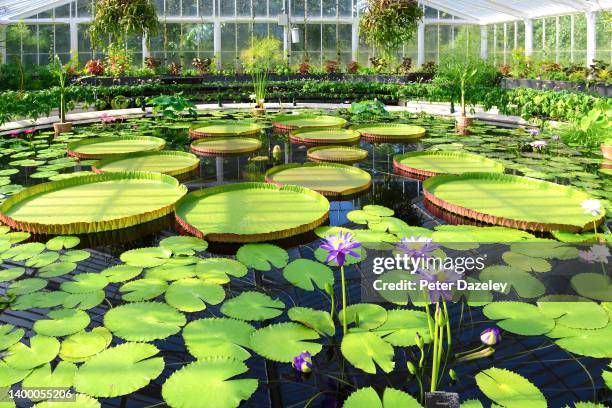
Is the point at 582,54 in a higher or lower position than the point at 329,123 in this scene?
higher

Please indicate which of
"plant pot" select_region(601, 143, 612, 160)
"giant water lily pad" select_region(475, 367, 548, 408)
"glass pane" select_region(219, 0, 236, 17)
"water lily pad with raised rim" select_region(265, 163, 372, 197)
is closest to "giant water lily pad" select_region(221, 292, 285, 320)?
"giant water lily pad" select_region(475, 367, 548, 408)

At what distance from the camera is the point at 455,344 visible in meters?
2.52

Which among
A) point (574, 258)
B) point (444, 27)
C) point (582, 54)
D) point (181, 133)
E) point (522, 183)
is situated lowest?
point (574, 258)

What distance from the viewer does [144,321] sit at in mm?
2621

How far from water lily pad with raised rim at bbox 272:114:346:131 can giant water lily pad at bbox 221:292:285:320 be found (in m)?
7.01

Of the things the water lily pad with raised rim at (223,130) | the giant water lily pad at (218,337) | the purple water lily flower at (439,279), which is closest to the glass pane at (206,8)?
the water lily pad with raised rim at (223,130)

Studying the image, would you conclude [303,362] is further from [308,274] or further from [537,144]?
[537,144]

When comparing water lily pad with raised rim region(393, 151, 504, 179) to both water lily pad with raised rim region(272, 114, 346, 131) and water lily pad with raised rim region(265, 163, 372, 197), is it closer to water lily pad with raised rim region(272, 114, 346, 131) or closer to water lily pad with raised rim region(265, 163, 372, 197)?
water lily pad with raised rim region(265, 163, 372, 197)

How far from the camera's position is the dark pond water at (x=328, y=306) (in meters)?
2.18

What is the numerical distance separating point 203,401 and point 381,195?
11.7 feet

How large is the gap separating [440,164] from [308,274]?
12.0 feet

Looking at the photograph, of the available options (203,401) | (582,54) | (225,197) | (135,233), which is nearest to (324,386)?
(203,401)

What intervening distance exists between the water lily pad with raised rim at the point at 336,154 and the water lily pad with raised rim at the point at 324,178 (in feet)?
1.88

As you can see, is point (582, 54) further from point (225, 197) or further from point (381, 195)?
point (225, 197)
